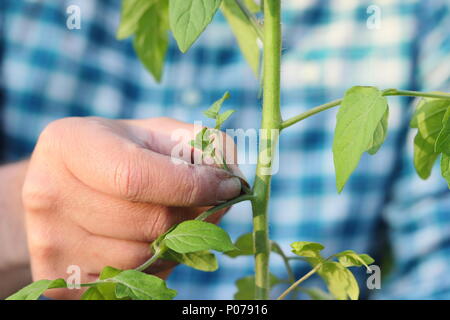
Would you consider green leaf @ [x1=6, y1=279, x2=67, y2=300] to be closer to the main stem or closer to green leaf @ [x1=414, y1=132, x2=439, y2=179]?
the main stem

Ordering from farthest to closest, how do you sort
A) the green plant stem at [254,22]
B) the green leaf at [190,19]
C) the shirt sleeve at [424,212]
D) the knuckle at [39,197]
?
the shirt sleeve at [424,212]
the knuckle at [39,197]
the green plant stem at [254,22]
the green leaf at [190,19]

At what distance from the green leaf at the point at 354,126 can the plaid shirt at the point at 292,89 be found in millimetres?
888

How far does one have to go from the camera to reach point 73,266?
1.74ft

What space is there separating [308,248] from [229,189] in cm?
8

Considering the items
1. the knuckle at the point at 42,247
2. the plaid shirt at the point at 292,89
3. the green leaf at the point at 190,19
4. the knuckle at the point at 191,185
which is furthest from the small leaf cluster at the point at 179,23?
the plaid shirt at the point at 292,89

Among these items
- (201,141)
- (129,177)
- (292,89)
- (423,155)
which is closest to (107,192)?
(129,177)

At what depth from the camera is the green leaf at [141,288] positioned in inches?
11.9

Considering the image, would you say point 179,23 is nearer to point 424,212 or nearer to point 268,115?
point 268,115

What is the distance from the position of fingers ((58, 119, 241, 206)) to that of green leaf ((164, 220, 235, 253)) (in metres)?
0.08

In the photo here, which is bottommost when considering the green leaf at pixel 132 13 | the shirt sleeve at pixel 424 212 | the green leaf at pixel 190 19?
the shirt sleeve at pixel 424 212

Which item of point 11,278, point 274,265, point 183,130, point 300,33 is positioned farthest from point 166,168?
point 300,33

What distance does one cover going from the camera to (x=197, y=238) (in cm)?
32

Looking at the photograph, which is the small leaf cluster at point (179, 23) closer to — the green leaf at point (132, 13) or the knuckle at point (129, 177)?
the green leaf at point (132, 13)

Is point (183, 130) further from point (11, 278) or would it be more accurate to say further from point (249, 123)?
point (249, 123)
